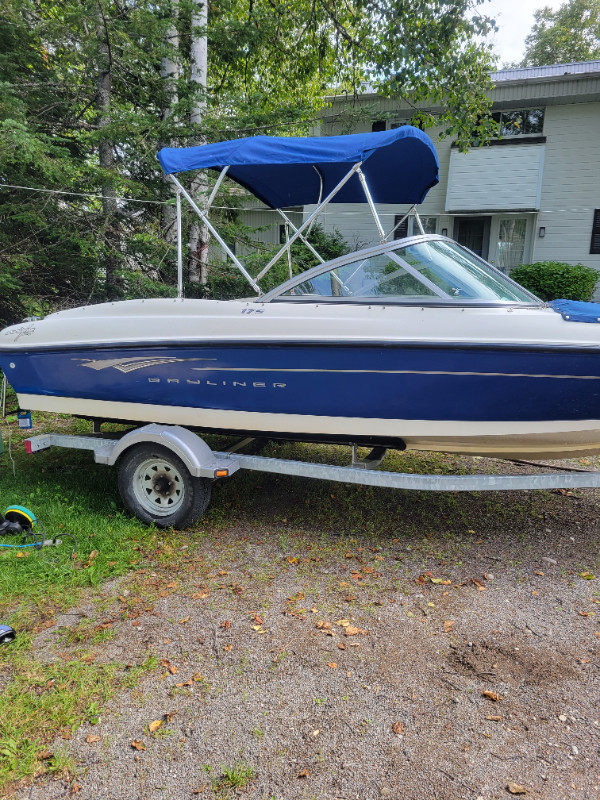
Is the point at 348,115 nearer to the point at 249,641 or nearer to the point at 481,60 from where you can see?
the point at 481,60

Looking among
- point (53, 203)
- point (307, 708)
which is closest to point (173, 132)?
point (53, 203)

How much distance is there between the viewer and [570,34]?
1186 inches

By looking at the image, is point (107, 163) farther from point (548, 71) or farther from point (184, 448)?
point (548, 71)

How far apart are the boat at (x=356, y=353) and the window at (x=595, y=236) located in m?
12.6

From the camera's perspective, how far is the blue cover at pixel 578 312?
3.45m

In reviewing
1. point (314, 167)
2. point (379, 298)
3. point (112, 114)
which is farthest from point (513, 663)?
point (112, 114)

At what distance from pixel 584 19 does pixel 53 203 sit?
108 feet

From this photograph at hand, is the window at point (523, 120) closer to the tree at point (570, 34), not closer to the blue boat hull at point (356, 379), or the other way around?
the blue boat hull at point (356, 379)

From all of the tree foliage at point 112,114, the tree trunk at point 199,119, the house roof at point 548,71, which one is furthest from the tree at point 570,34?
the tree trunk at point 199,119

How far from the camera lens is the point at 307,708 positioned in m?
2.41

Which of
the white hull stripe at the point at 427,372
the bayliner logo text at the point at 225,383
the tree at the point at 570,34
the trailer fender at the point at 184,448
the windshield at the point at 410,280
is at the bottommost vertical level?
the trailer fender at the point at 184,448

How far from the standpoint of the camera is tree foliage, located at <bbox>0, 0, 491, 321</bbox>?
7.09 meters

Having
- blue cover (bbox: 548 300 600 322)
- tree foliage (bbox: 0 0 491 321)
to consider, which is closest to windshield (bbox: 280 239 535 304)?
blue cover (bbox: 548 300 600 322)

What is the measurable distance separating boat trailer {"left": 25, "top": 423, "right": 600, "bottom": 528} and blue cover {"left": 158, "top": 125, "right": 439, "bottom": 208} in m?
1.91
